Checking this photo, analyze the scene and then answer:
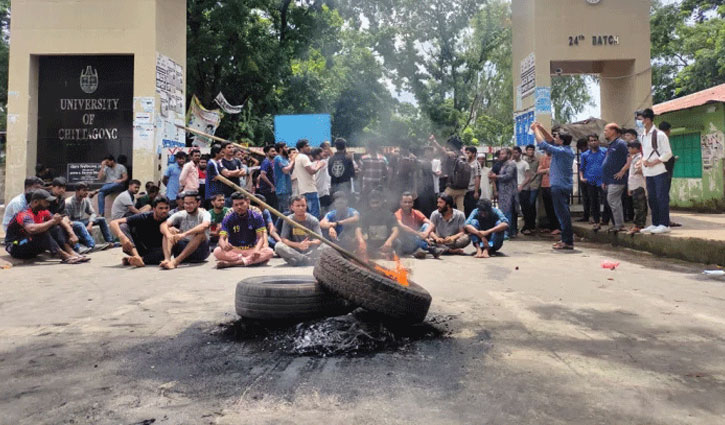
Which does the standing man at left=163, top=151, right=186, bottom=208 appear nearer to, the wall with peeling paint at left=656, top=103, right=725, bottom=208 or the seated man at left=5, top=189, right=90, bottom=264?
the seated man at left=5, top=189, right=90, bottom=264

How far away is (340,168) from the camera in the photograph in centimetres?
918

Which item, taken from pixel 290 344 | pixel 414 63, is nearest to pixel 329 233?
pixel 290 344

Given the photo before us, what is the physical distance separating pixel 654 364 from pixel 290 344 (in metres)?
2.17

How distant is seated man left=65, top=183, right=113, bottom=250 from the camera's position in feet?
28.2

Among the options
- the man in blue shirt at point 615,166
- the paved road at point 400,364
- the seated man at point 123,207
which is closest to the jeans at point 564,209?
the man in blue shirt at point 615,166

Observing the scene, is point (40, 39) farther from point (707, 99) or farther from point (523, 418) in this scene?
point (707, 99)

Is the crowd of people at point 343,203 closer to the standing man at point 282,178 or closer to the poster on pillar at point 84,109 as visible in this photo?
the standing man at point 282,178

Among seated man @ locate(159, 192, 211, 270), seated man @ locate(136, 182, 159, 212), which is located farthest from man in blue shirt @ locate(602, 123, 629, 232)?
seated man @ locate(136, 182, 159, 212)

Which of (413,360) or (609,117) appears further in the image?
(609,117)

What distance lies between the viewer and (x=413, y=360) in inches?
118

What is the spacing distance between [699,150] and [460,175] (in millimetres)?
9125

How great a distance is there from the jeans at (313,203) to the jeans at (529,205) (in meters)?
4.27

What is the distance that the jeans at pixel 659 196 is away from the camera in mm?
7348

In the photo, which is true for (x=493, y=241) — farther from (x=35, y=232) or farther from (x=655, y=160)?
(x=35, y=232)
